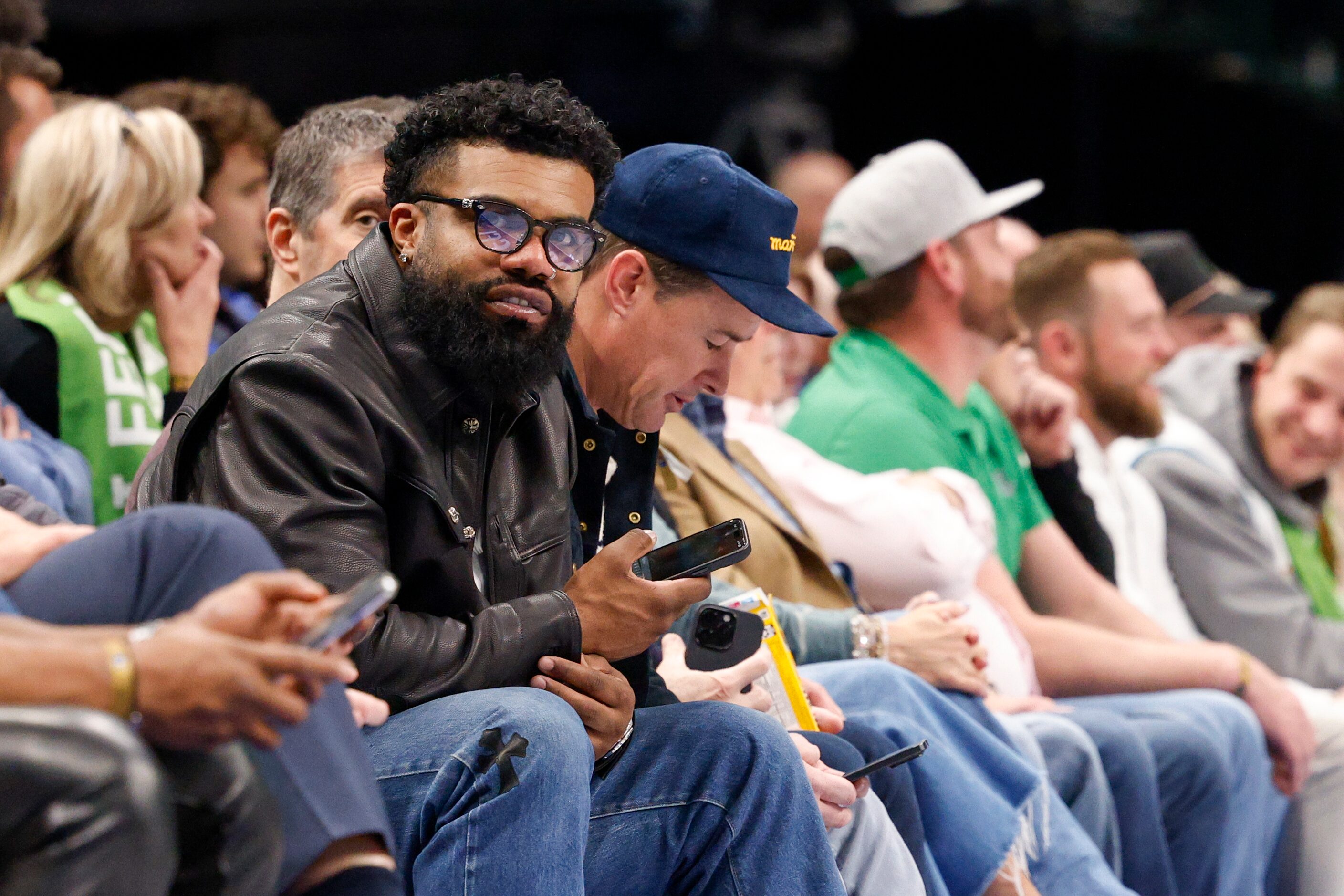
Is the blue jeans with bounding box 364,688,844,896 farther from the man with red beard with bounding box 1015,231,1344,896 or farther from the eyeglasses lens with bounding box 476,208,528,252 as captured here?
the man with red beard with bounding box 1015,231,1344,896

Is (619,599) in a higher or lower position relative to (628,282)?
lower

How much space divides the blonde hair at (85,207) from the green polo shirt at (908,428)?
143 centimetres

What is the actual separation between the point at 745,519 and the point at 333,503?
1317 mm

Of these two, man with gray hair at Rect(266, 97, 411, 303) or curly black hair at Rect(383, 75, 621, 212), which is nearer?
curly black hair at Rect(383, 75, 621, 212)

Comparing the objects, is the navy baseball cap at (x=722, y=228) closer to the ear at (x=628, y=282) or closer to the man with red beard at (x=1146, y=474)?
the ear at (x=628, y=282)

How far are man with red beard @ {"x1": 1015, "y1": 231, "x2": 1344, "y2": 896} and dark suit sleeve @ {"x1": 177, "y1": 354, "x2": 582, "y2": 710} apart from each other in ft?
8.19

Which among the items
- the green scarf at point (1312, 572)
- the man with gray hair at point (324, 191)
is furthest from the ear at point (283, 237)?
the green scarf at point (1312, 572)

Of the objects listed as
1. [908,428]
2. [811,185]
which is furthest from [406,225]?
[811,185]

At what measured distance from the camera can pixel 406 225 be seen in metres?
1.98

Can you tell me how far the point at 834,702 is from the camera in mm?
2535

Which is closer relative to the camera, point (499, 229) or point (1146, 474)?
point (499, 229)

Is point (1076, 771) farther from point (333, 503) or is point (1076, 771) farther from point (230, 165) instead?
point (230, 165)

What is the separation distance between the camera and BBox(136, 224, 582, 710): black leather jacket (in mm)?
1719

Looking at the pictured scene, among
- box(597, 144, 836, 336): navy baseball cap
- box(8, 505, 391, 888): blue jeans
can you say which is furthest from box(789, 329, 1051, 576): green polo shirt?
box(8, 505, 391, 888): blue jeans
